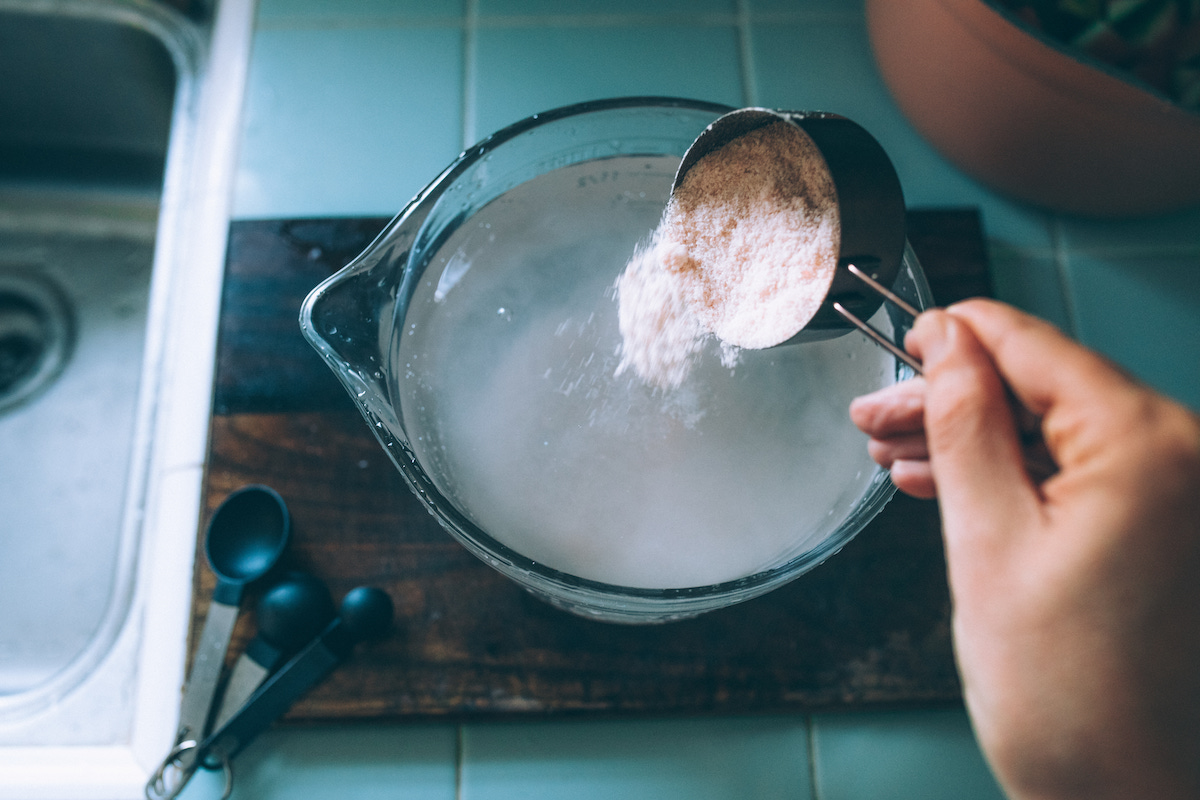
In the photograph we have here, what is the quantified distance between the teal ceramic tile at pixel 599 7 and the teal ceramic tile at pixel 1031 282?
416 mm

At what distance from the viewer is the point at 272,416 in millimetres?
700

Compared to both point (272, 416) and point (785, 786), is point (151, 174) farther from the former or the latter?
point (785, 786)

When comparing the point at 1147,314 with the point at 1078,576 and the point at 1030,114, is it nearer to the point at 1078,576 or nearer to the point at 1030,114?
the point at 1030,114

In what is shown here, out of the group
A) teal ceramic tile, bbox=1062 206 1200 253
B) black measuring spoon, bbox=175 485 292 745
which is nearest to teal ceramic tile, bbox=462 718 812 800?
black measuring spoon, bbox=175 485 292 745

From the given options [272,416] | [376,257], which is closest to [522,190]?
[376,257]

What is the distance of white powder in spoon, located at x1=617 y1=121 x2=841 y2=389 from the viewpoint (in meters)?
0.51

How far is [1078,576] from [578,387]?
38 centimetres

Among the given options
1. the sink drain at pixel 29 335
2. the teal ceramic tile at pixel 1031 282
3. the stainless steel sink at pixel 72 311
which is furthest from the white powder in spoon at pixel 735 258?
the sink drain at pixel 29 335

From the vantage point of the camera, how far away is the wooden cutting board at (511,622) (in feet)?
2.10

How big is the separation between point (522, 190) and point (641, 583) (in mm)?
372

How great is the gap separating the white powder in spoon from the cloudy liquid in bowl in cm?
3

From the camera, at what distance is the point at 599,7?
88cm

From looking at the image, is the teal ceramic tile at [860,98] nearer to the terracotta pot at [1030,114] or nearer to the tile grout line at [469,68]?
the terracotta pot at [1030,114]

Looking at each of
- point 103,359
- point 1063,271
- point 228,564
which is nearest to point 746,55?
point 1063,271
